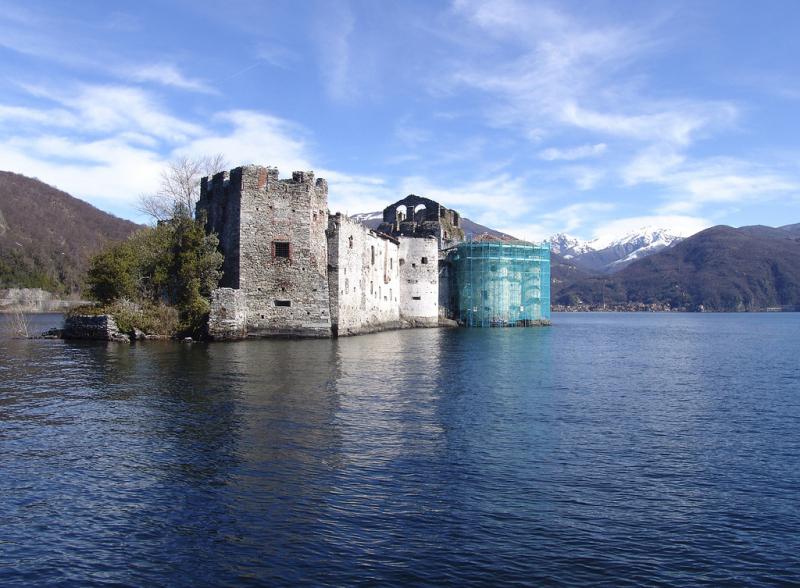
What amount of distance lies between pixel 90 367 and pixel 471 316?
44100 millimetres

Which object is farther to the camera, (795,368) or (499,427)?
(795,368)

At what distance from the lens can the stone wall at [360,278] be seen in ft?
131

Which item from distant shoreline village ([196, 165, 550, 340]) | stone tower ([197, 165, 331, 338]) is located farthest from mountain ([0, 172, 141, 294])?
stone tower ([197, 165, 331, 338])

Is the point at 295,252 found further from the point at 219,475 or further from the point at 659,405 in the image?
the point at 219,475

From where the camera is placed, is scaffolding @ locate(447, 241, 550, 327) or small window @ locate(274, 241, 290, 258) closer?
small window @ locate(274, 241, 290, 258)

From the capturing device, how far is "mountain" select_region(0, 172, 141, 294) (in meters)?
117

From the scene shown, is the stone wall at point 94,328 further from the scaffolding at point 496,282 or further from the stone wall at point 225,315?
the scaffolding at point 496,282

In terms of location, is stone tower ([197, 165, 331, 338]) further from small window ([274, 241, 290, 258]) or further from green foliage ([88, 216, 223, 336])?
green foliage ([88, 216, 223, 336])

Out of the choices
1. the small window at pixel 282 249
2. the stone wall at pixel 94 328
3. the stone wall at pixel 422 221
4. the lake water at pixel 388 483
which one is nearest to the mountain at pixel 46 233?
the stone wall at pixel 422 221

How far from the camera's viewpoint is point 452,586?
6852 mm

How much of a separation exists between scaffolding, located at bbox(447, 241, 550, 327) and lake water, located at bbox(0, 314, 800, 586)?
42.4 metres

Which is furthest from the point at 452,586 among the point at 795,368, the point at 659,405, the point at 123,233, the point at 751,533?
the point at 123,233

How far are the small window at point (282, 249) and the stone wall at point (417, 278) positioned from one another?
2170 centimetres

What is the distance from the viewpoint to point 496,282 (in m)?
63.5
